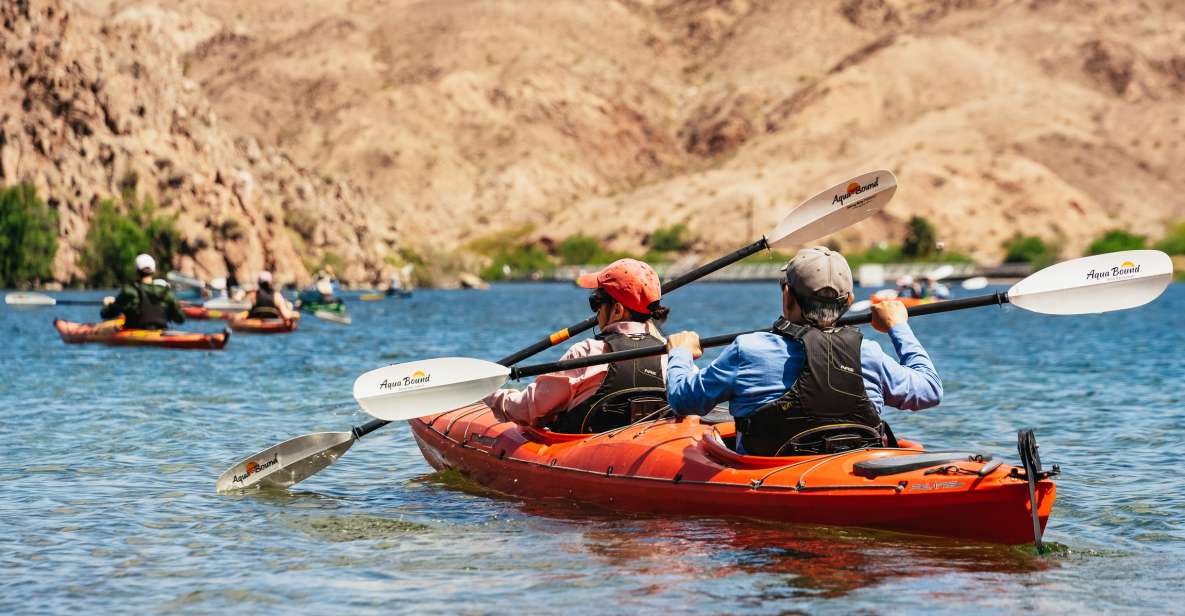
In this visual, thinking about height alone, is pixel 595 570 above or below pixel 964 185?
below

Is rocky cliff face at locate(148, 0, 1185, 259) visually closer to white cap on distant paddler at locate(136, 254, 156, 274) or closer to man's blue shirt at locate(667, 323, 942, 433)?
white cap on distant paddler at locate(136, 254, 156, 274)

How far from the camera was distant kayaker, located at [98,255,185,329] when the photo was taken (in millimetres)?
24734

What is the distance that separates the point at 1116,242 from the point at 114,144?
83.2 m

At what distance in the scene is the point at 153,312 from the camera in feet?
82.0

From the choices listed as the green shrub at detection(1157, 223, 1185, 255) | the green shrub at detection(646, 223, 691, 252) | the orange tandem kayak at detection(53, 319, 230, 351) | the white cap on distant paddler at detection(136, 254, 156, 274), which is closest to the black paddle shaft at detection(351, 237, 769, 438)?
the white cap on distant paddler at detection(136, 254, 156, 274)

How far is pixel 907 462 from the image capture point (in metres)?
8.32

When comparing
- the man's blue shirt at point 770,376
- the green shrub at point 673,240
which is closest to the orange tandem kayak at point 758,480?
the man's blue shirt at point 770,376

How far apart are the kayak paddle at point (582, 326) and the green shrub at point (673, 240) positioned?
130 meters

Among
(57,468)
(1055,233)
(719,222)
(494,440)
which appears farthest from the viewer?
(719,222)

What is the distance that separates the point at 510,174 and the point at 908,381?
547 feet

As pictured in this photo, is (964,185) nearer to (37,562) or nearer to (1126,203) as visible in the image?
(1126,203)

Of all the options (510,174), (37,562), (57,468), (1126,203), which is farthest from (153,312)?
(510,174)

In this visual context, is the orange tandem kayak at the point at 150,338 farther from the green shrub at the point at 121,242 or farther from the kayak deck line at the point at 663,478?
the green shrub at the point at 121,242

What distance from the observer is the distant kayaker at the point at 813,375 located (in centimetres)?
823
